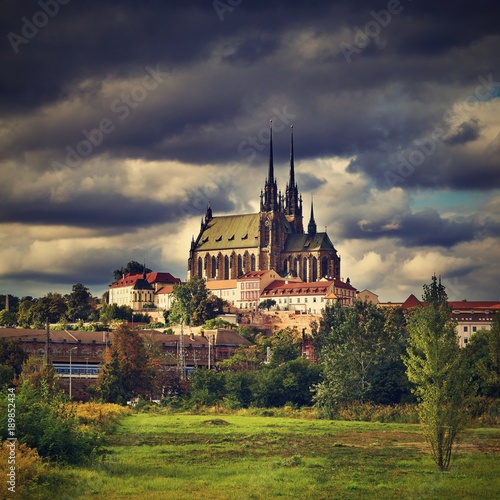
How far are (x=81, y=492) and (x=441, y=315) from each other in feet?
67.8

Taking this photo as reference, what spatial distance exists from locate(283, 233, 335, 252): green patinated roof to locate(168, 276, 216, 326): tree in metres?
28.9

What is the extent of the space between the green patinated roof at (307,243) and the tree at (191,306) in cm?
2893

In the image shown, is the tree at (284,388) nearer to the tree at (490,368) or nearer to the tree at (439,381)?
the tree at (490,368)

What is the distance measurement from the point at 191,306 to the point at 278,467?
340 ft

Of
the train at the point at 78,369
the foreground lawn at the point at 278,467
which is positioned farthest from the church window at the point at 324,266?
the foreground lawn at the point at 278,467

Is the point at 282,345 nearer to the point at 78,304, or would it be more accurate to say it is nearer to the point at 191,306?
the point at 191,306

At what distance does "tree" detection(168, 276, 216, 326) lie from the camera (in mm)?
148500

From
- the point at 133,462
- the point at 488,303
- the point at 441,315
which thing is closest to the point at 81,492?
the point at 133,462

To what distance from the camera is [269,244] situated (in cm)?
18000

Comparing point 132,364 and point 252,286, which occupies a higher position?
point 252,286

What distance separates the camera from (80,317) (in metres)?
159

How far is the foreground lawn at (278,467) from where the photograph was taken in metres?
39.8

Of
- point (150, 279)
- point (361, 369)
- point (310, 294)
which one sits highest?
point (150, 279)

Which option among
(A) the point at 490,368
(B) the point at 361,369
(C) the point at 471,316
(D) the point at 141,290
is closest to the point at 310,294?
(C) the point at 471,316
